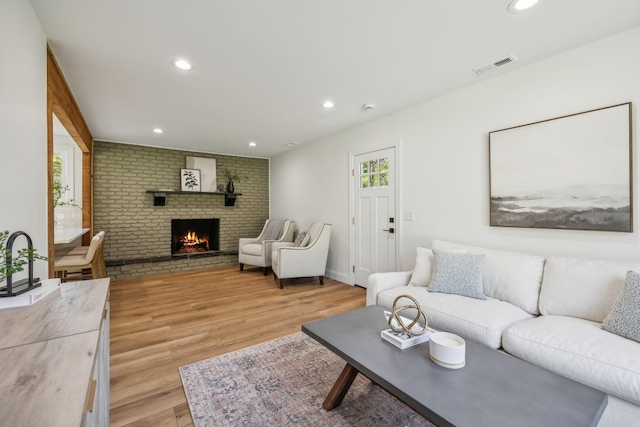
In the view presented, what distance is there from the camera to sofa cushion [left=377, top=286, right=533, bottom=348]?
178 cm

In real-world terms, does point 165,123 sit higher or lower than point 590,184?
higher

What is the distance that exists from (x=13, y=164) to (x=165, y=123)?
2.63 metres

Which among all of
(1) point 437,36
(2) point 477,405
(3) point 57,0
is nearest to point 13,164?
(3) point 57,0

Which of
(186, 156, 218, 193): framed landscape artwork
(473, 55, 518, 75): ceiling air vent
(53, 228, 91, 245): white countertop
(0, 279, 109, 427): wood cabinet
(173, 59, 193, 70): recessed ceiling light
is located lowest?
(0, 279, 109, 427): wood cabinet

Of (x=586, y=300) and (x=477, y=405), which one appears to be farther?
(x=586, y=300)

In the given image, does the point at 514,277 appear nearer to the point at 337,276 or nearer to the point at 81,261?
the point at 337,276

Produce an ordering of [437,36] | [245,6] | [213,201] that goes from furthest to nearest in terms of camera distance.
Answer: [213,201] → [437,36] → [245,6]

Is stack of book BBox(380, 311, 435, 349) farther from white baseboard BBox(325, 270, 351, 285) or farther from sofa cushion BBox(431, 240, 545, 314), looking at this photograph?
white baseboard BBox(325, 270, 351, 285)

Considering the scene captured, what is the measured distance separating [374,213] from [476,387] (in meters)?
2.80

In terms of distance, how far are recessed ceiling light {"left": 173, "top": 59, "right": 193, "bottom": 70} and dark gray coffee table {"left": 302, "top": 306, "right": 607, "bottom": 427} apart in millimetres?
2304

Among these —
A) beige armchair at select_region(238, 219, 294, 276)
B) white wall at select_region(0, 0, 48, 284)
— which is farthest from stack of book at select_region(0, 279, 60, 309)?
beige armchair at select_region(238, 219, 294, 276)

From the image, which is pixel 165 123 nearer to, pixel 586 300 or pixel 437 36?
pixel 437 36

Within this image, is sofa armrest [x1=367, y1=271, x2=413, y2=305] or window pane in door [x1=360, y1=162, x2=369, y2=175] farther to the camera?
window pane in door [x1=360, y1=162, x2=369, y2=175]

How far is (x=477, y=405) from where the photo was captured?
1.04 meters
